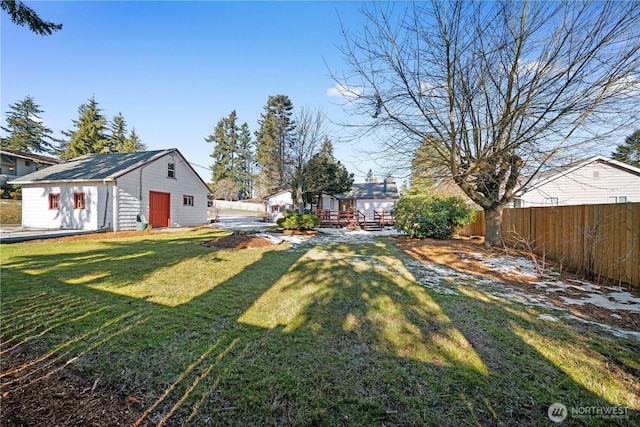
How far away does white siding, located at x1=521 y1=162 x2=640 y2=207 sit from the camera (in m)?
14.2

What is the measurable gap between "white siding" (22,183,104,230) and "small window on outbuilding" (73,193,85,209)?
Result: 147 mm

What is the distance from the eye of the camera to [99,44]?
8609 mm

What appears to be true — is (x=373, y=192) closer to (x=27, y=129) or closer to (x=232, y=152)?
(x=232, y=152)

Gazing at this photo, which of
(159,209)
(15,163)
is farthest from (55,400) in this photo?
(15,163)

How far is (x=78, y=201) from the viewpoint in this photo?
13.4 meters

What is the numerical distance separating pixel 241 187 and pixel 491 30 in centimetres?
4624

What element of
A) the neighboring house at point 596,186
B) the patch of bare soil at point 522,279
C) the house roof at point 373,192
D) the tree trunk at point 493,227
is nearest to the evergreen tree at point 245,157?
the house roof at point 373,192

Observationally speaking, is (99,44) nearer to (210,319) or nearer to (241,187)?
(210,319)

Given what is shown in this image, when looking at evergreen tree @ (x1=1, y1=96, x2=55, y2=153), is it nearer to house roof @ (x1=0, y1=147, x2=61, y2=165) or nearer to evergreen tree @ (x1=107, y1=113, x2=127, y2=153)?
evergreen tree @ (x1=107, y1=113, x2=127, y2=153)

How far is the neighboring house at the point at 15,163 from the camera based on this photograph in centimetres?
2123

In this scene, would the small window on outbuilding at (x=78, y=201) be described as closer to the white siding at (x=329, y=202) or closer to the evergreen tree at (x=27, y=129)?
the white siding at (x=329, y=202)

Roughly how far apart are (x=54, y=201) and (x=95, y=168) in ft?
8.51

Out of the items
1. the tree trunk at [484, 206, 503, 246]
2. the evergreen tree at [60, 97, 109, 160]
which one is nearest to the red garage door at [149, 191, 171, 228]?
the tree trunk at [484, 206, 503, 246]

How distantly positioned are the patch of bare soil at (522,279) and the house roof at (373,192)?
15332 mm
